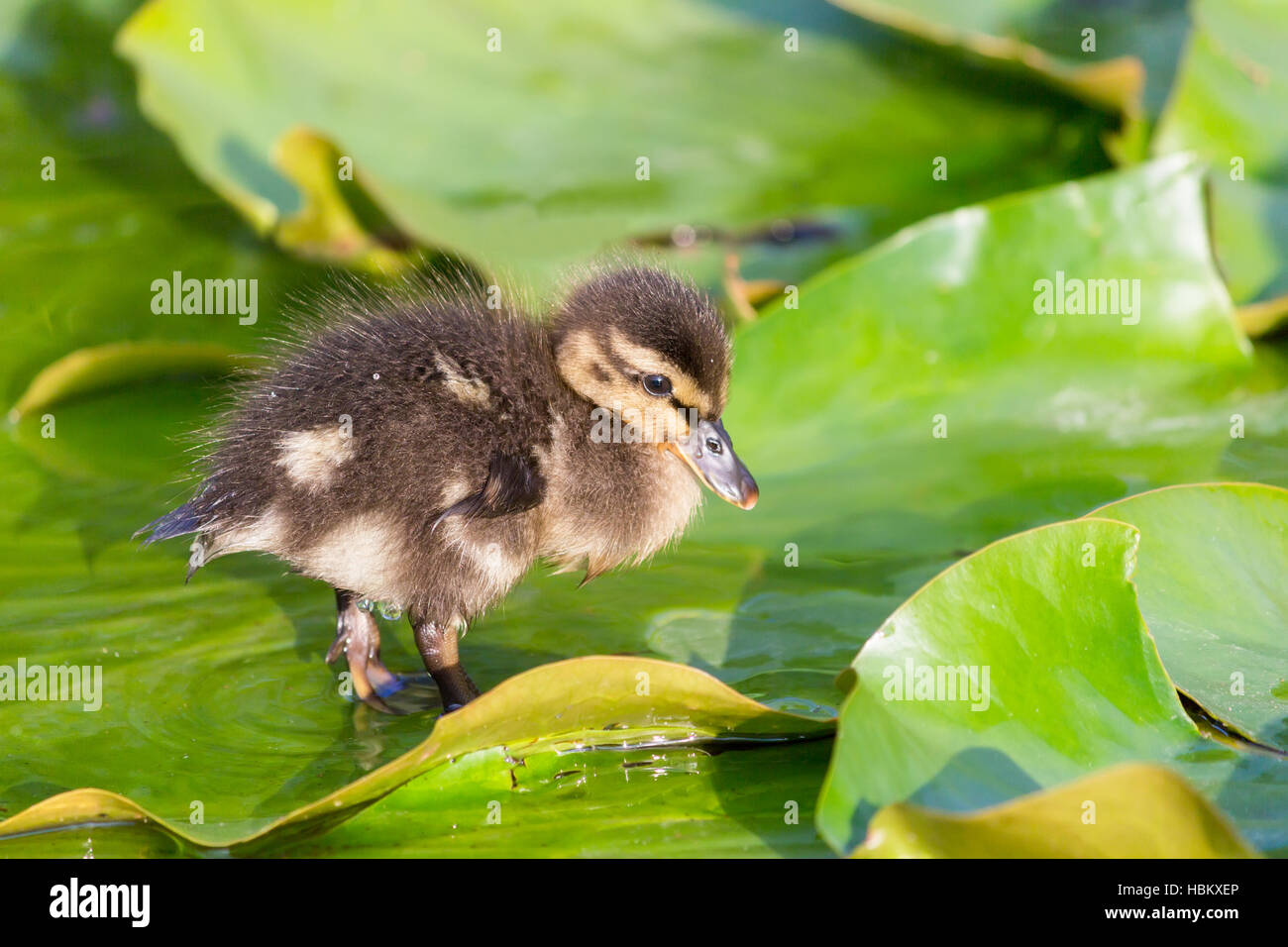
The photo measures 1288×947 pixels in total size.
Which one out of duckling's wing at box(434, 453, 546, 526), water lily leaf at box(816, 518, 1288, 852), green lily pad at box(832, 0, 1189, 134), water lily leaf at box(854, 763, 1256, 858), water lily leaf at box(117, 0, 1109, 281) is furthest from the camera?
water lily leaf at box(117, 0, 1109, 281)

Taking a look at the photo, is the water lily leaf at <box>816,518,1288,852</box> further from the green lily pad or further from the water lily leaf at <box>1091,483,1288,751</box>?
the green lily pad

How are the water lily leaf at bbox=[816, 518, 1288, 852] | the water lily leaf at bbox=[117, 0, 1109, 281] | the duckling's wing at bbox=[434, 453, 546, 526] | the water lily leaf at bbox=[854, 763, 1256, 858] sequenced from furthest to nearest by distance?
the water lily leaf at bbox=[117, 0, 1109, 281]
the duckling's wing at bbox=[434, 453, 546, 526]
the water lily leaf at bbox=[816, 518, 1288, 852]
the water lily leaf at bbox=[854, 763, 1256, 858]

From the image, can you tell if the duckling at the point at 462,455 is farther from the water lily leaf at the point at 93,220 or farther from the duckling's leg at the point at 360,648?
the water lily leaf at the point at 93,220

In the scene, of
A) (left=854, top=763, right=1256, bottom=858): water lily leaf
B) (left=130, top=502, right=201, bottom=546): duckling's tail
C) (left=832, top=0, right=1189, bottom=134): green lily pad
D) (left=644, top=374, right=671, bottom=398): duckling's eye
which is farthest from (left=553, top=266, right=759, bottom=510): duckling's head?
(left=832, top=0, right=1189, bottom=134): green lily pad

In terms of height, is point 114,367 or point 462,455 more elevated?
point 114,367

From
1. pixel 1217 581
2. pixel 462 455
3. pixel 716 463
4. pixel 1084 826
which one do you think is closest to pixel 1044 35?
pixel 716 463

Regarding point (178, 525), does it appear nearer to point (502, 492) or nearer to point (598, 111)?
point (502, 492)
